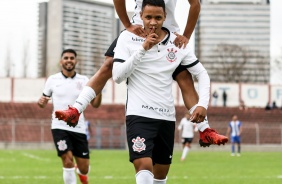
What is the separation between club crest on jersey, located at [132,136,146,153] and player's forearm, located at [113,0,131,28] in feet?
4.30

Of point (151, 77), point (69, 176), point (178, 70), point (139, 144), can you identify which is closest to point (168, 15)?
point (178, 70)

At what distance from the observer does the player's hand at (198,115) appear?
24.1 feet

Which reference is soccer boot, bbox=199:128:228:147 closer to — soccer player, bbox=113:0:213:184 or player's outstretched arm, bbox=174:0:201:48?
soccer player, bbox=113:0:213:184

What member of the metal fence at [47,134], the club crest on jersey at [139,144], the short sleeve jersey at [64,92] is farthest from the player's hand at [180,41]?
the metal fence at [47,134]

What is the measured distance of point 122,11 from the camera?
7773mm

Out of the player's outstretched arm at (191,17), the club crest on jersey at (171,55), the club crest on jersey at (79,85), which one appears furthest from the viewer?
the club crest on jersey at (79,85)

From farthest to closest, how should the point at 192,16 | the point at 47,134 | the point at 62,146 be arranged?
1. the point at 47,134
2. the point at 62,146
3. the point at 192,16

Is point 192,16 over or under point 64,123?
over

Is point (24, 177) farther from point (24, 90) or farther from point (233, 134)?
point (24, 90)

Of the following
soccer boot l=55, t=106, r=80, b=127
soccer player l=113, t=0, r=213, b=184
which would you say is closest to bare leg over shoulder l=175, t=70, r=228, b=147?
soccer player l=113, t=0, r=213, b=184

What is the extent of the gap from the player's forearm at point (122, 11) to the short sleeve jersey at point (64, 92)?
179 inches

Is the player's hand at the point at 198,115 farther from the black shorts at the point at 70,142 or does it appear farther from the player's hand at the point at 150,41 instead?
A: the black shorts at the point at 70,142

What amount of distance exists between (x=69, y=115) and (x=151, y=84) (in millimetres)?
906

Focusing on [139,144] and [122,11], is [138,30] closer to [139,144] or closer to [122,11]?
[122,11]
